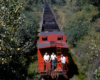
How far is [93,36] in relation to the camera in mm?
13000

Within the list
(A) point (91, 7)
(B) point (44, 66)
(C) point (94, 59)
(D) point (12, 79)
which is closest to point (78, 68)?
(C) point (94, 59)

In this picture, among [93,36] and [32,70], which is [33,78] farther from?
[93,36]

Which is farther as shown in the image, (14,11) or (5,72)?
(5,72)

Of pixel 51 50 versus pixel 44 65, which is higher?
pixel 51 50

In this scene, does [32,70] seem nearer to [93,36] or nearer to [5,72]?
[5,72]

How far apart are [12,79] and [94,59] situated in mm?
6824

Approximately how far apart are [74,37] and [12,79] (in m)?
10.4

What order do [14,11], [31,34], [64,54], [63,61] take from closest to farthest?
[14,11]
[63,61]
[64,54]
[31,34]

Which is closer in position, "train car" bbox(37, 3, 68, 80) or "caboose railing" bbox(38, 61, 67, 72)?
"train car" bbox(37, 3, 68, 80)

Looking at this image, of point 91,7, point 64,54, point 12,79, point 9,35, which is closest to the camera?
point 9,35

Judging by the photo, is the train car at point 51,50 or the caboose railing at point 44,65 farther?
the caboose railing at point 44,65

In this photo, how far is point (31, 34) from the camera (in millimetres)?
15797

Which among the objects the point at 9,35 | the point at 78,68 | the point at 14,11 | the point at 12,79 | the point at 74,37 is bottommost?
the point at 78,68

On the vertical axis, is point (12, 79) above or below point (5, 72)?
below
